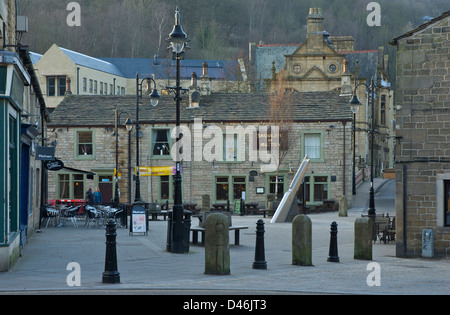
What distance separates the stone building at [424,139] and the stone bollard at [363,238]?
1594mm

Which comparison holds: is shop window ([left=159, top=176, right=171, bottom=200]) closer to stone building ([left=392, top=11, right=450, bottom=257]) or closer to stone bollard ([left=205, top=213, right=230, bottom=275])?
stone building ([left=392, top=11, right=450, bottom=257])

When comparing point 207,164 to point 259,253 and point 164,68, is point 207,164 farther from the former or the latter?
point 164,68

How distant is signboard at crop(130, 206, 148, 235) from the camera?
85.9ft

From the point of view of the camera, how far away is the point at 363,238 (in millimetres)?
18531

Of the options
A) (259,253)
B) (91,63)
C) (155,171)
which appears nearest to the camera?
(259,253)

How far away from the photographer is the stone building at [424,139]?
64.1 ft

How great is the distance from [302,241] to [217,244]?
2566mm

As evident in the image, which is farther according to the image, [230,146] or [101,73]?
[101,73]

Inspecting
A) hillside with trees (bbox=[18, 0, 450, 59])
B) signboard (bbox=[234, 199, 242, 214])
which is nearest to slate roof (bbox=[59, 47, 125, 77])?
hillside with trees (bbox=[18, 0, 450, 59])

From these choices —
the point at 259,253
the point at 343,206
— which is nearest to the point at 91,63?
the point at 343,206

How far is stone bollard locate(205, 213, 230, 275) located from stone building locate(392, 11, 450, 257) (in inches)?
253

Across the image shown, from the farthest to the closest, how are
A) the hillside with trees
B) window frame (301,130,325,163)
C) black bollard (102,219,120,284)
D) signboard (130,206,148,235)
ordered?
1. the hillside with trees
2. window frame (301,130,325,163)
3. signboard (130,206,148,235)
4. black bollard (102,219,120,284)

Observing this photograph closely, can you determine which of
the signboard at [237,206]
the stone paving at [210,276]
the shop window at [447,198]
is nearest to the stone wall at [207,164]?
the signboard at [237,206]
